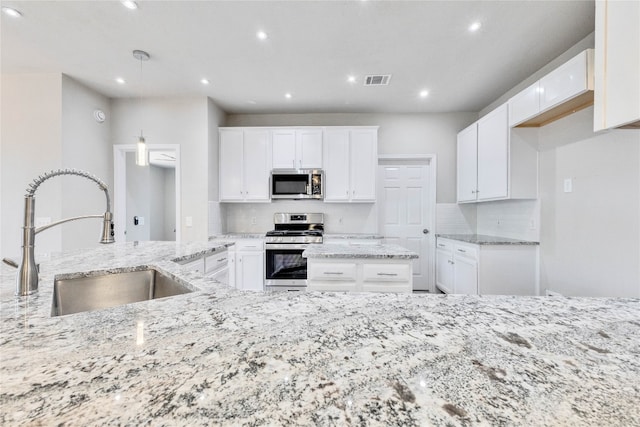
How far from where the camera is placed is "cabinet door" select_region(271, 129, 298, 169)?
4.03 m

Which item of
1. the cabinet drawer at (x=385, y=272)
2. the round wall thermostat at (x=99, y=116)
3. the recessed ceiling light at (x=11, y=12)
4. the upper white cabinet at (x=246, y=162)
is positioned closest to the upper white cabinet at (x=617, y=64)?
the cabinet drawer at (x=385, y=272)

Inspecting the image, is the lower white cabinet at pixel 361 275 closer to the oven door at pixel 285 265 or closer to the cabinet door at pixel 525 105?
the oven door at pixel 285 265

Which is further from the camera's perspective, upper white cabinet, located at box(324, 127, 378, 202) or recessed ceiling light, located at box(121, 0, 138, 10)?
upper white cabinet, located at box(324, 127, 378, 202)

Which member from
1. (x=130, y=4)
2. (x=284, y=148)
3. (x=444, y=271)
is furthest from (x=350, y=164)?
(x=130, y=4)

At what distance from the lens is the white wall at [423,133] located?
166 inches

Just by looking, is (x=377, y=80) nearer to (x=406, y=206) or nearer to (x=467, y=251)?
(x=406, y=206)

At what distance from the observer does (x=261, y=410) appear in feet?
1.30

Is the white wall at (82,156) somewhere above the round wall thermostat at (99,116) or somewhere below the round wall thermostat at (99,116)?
below

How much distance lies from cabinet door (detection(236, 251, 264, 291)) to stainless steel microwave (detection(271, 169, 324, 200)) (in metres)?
0.91

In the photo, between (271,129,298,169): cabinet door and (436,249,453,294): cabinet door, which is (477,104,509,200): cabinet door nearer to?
(436,249,453,294): cabinet door

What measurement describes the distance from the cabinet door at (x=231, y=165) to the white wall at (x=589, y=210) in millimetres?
3752

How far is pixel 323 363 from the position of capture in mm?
518

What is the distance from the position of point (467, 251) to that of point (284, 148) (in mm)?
2805

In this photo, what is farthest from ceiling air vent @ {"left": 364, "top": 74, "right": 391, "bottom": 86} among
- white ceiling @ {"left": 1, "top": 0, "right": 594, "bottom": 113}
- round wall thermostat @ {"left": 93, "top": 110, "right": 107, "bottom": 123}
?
round wall thermostat @ {"left": 93, "top": 110, "right": 107, "bottom": 123}
